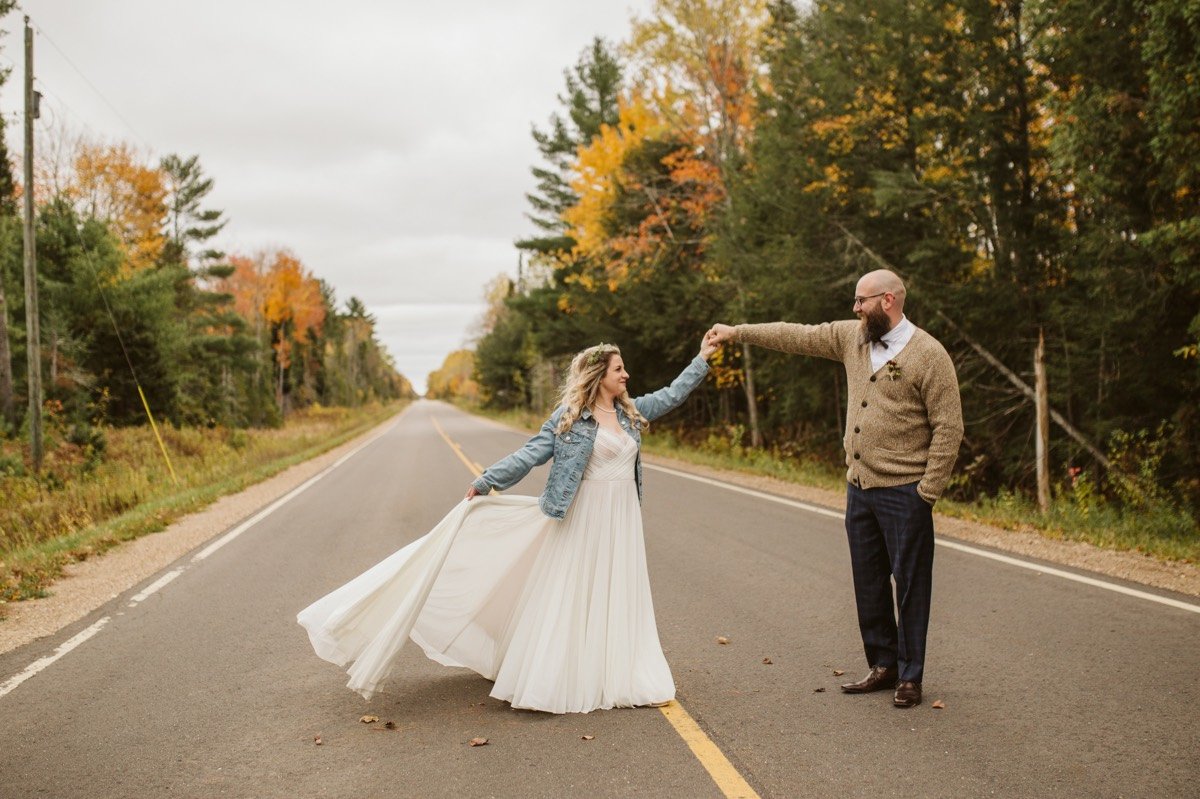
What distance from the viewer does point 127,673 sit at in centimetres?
548

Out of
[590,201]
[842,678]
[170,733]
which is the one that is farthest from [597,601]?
[590,201]

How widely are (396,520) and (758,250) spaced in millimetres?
10762

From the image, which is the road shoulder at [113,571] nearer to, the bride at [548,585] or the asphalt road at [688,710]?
the asphalt road at [688,710]

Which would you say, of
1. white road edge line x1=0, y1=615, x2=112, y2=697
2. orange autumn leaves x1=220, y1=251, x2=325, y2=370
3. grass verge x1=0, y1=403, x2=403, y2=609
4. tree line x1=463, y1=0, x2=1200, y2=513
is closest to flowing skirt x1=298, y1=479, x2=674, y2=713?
white road edge line x1=0, y1=615, x2=112, y2=697

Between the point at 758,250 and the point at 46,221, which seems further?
the point at 46,221

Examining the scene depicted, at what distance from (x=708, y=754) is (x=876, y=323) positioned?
233 centimetres

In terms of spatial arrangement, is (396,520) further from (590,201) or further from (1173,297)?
(590,201)

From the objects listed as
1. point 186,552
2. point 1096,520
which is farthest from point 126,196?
point 1096,520

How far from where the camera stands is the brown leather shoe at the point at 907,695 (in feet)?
15.1

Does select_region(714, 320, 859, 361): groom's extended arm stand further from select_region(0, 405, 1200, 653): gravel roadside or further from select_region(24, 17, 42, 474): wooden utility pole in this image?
select_region(24, 17, 42, 474): wooden utility pole

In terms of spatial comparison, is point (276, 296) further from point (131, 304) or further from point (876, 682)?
point (876, 682)

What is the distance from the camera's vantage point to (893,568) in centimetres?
479

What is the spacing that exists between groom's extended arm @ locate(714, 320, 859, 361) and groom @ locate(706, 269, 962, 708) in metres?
0.12

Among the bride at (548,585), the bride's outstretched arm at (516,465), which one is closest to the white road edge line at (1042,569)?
the bride at (548,585)
